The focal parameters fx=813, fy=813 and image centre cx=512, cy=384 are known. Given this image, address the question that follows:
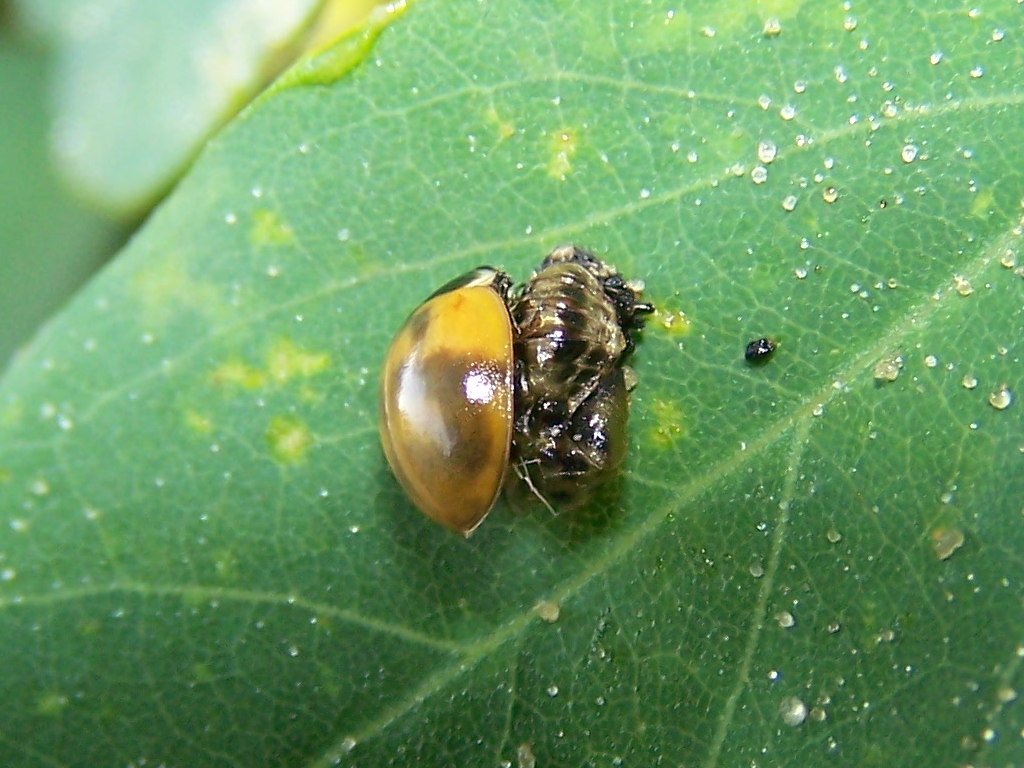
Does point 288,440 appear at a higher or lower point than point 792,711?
higher

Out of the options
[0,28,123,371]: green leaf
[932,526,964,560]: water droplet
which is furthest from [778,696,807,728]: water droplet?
[0,28,123,371]: green leaf

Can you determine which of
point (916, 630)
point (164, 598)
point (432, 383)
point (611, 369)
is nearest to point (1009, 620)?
point (916, 630)

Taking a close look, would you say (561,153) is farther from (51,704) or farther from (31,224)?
(31,224)

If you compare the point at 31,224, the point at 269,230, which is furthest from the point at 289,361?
the point at 31,224

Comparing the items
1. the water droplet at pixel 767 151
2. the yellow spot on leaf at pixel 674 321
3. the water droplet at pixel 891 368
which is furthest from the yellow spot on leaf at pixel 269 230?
the water droplet at pixel 891 368

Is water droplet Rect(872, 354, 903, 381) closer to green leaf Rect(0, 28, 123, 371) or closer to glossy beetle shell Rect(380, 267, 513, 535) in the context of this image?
glossy beetle shell Rect(380, 267, 513, 535)

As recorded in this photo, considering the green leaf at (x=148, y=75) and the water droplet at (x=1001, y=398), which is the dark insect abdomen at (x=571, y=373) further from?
the green leaf at (x=148, y=75)
